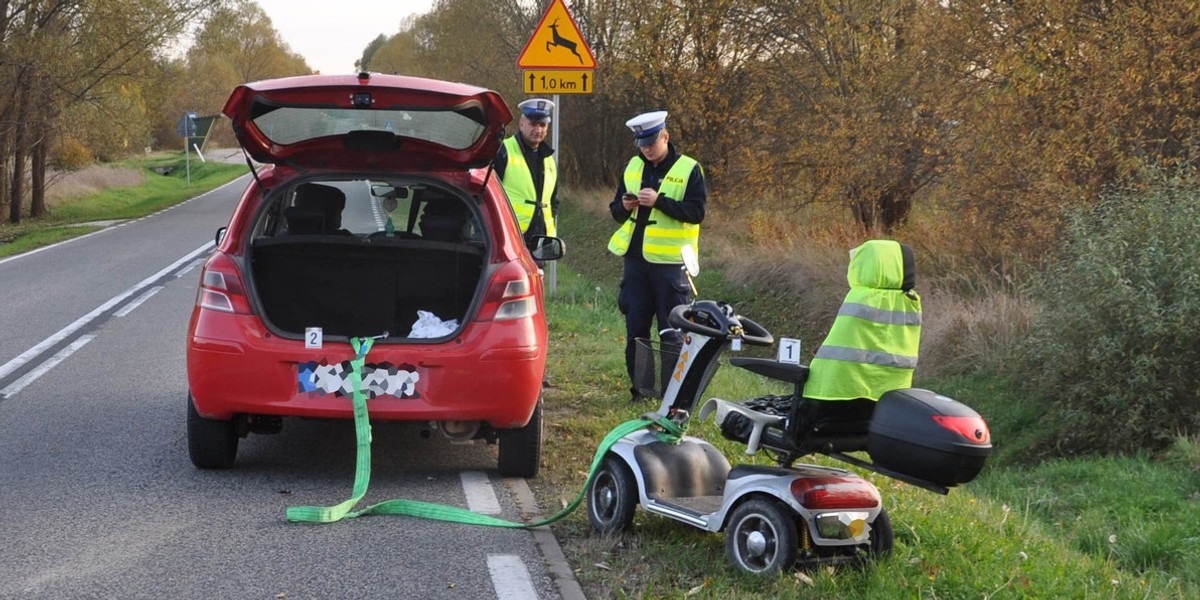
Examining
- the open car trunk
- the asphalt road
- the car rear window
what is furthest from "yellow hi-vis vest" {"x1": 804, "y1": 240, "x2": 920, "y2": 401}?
the open car trunk

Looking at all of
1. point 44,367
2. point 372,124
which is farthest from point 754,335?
point 44,367

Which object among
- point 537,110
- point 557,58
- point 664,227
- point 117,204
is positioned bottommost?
point 117,204

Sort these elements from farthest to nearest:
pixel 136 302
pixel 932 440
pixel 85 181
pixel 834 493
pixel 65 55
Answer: pixel 85 181, pixel 65 55, pixel 136 302, pixel 834 493, pixel 932 440

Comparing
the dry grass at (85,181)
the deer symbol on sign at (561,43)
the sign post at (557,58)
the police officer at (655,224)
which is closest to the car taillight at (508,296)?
the police officer at (655,224)

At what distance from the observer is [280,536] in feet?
17.5

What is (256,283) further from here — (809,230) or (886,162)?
(809,230)

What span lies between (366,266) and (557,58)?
19.4ft

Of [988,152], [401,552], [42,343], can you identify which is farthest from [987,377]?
[42,343]

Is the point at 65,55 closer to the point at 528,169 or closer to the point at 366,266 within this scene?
the point at 528,169

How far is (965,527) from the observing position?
5289mm

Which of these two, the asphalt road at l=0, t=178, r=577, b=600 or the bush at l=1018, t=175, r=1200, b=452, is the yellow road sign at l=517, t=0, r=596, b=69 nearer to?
the asphalt road at l=0, t=178, r=577, b=600

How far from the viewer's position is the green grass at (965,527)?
15.1 ft

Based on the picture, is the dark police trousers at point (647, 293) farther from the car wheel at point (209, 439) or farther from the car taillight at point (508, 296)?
the car wheel at point (209, 439)

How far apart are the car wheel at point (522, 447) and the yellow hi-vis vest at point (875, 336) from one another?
2150 mm
